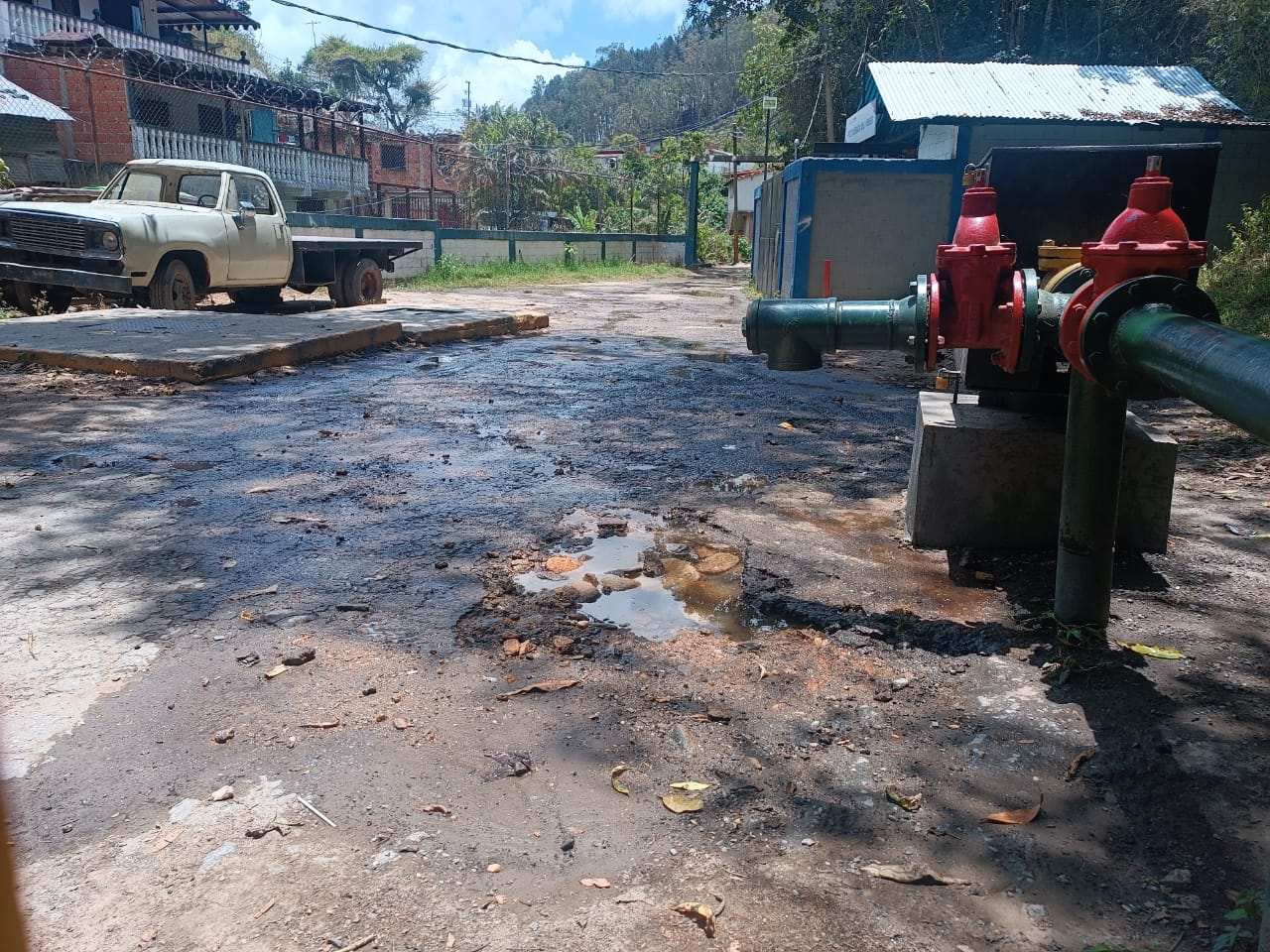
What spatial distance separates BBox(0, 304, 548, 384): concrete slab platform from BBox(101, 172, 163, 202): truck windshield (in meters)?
1.86

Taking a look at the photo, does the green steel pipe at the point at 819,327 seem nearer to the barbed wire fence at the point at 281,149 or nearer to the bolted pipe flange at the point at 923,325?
the bolted pipe flange at the point at 923,325

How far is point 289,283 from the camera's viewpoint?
12.6 meters

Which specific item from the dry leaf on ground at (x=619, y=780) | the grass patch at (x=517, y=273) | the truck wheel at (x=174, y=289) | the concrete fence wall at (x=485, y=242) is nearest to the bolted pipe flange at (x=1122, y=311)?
the dry leaf on ground at (x=619, y=780)

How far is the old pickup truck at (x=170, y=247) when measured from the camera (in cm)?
957

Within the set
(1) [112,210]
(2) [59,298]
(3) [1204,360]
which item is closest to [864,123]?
(1) [112,210]

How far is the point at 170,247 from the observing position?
10242mm

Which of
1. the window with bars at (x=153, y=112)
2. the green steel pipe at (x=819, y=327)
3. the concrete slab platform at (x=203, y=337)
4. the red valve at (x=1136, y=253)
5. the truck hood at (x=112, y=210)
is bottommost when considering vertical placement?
the concrete slab platform at (x=203, y=337)

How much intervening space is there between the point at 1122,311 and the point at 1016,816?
102 cm

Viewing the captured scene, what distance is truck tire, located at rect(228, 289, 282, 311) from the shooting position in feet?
41.1

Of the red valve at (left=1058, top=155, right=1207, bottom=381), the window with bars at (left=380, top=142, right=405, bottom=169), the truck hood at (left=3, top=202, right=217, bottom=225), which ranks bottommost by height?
the red valve at (left=1058, top=155, right=1207, bottom=381)

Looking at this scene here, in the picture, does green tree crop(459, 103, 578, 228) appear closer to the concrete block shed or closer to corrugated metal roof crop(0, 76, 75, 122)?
corrugated metal roof crop(0, 76, 75, 122)

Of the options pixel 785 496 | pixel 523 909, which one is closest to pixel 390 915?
pixel 523 909

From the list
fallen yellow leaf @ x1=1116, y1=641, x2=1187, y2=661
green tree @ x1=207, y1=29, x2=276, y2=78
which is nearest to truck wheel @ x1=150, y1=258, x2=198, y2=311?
fallen yellow leaf @ x1=1116, y1=641, x2=1187, y2=661

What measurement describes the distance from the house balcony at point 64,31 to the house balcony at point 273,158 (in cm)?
326
